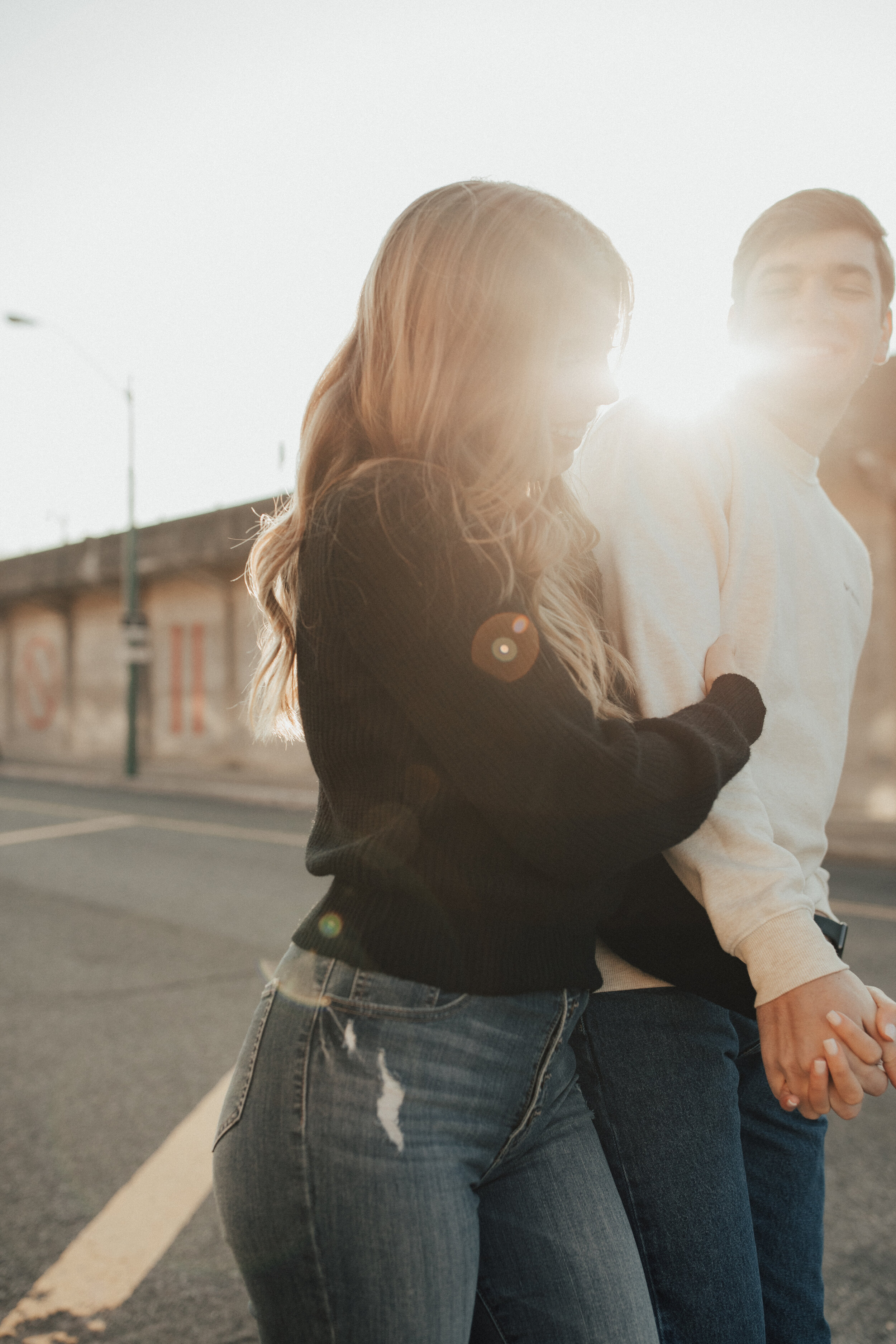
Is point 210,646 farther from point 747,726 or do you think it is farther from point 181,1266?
point 747,726

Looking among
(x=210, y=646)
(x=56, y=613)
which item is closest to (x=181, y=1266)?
(x=210, y=646)

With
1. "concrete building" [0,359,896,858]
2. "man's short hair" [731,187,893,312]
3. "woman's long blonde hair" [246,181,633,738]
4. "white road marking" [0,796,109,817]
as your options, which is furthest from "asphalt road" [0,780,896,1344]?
"concrete building" [0,359,896,858]

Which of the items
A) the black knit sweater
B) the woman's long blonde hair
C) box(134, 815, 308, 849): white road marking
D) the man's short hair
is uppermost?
the man's short hair

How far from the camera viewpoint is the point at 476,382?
3.65 feet

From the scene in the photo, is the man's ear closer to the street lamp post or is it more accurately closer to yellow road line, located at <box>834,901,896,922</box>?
yellow road line, located at <box>834,901,896,922</box>

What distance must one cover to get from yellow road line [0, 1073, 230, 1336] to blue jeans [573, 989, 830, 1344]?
5.47ft

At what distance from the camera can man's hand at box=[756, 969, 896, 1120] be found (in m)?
1.05

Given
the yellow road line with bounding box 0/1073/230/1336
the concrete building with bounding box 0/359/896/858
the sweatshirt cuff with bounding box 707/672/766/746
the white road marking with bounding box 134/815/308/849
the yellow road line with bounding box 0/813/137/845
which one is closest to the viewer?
the sweatshirt cuff with bounding box 707/672/766/746

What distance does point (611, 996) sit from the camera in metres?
1.25

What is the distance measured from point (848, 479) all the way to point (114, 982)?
425 inches

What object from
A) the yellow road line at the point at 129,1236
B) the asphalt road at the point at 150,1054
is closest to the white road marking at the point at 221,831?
the asphalt road at the point at 150,1054

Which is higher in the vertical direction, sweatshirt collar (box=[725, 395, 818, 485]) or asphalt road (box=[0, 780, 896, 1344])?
sweatshirt collar (box=[725, 395, 818, 485])

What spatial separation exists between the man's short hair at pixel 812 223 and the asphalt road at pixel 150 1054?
242 centimetres

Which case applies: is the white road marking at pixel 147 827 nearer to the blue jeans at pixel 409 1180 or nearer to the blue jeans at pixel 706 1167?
the blue jeans at pixel 706 1167
